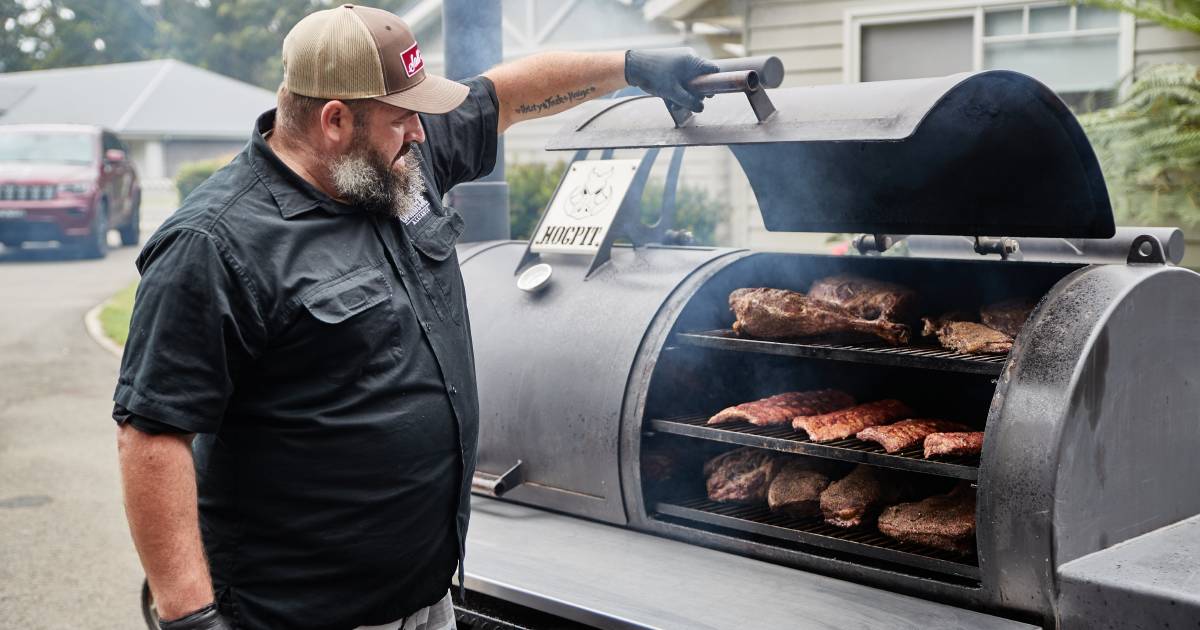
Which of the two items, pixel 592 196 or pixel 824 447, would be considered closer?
pixel 824 447

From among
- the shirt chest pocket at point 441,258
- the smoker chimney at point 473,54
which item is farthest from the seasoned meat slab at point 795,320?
the smoker chimney at point 473,54

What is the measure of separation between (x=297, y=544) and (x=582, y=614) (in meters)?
0.74

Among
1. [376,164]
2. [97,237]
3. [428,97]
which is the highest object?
[428,97]

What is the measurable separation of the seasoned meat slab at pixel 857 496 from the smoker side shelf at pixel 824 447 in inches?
7.3

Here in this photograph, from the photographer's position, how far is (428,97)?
2.31 metres

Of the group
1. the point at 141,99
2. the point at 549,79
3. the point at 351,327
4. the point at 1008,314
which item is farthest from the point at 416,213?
the point at 141,99

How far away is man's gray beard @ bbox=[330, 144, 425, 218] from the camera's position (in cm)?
225

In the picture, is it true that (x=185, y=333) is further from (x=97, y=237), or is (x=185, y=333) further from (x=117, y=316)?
(x=97, y=237)

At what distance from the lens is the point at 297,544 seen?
221 cm

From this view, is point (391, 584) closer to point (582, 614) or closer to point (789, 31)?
point (582, 614)

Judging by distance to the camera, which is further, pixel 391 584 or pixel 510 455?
pixel 510 455

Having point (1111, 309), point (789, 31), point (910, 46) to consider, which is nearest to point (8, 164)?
point (789, 31)

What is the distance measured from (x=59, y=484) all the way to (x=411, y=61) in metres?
5.22

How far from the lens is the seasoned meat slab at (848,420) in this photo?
291cm
